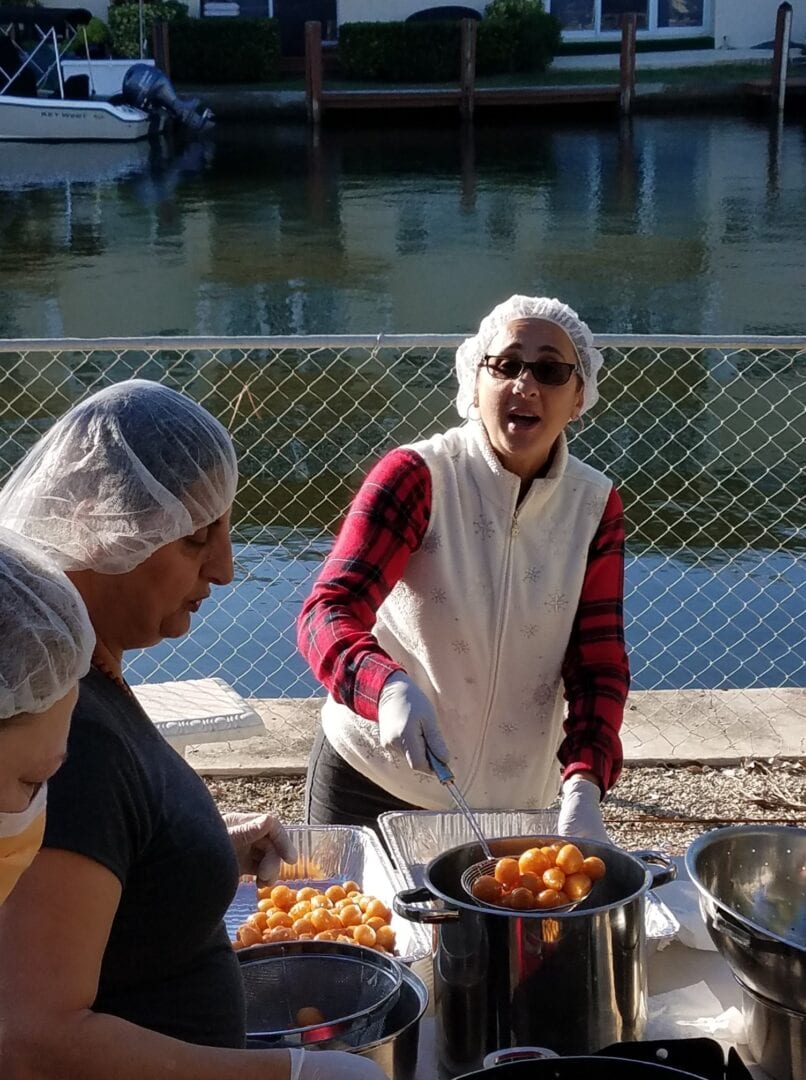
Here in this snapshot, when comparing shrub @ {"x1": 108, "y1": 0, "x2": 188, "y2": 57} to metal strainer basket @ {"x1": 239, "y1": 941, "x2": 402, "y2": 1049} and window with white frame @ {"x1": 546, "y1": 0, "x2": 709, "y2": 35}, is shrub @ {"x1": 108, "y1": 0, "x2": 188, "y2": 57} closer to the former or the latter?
window with white frame @ {"x1": 546, "y1": 0, "x2": 709, "y2": 35}

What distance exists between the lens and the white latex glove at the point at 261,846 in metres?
2.12

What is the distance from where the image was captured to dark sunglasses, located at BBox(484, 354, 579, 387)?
8.71ft

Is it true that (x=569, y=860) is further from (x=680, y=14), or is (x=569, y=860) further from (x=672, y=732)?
(x=680, y=14)

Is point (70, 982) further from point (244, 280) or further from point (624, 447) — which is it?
point (244, 280)

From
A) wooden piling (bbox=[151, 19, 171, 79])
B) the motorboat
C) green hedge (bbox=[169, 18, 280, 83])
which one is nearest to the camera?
the motorboat

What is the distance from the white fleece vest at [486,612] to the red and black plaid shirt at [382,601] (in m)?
0.04

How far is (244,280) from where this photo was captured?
16391 millimetres

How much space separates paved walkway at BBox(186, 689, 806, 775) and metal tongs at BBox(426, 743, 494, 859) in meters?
2.31

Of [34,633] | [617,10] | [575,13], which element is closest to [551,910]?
[34,633]

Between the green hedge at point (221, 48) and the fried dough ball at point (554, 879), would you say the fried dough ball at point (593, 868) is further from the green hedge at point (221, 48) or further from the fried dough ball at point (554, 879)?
the green hedge at point (221, 48)

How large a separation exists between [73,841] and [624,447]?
8.34 meters

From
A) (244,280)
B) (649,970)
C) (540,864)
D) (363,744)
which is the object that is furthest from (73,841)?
(244,280)

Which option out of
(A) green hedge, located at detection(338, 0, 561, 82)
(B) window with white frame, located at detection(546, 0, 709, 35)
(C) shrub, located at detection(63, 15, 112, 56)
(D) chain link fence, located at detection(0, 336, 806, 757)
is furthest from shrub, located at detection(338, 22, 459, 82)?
(D) chain link fence, located at detection(0, 336, 806, 757)

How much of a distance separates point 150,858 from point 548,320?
1495 millimetres
